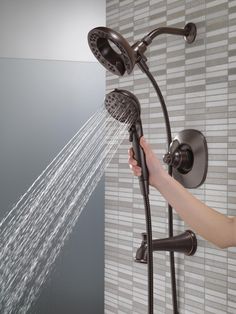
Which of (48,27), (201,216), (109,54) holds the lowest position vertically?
(201,216)

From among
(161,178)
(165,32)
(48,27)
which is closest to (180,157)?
(161,178)

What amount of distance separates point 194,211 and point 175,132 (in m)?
0.30

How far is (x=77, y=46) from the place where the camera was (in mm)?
2607

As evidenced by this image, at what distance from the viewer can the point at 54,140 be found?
2514 mm

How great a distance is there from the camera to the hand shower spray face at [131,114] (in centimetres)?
106

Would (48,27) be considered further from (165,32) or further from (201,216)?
(201,216)

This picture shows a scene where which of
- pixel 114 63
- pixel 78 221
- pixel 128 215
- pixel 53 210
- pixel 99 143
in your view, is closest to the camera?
pixel 114 63

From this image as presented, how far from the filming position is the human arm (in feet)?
3.39

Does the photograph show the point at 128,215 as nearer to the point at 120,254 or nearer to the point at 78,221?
the point at 120,254

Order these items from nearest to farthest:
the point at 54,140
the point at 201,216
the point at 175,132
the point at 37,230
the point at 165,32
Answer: the point at 201,216, the point at 165,32, the point at 175,132, the point at 37,230, the point at 54,140

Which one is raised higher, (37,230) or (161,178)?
(161,178)

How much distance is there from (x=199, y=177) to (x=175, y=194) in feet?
0.51

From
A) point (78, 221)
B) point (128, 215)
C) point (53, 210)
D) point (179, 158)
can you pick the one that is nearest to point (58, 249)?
point (78, 221)

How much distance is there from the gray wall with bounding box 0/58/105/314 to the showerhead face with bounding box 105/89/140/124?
4.62 feet
